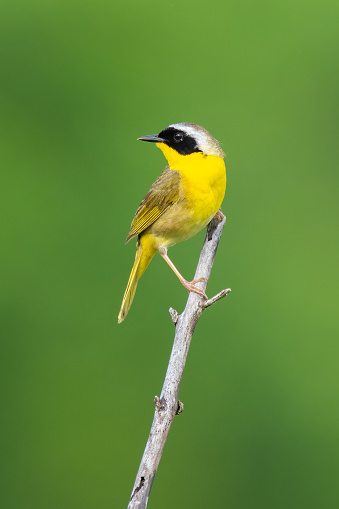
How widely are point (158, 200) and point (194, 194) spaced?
0.19m

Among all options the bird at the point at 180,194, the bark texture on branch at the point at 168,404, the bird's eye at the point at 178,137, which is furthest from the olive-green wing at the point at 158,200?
the bark texture on branch at the point at 168,404

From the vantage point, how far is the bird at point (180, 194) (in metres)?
2.74

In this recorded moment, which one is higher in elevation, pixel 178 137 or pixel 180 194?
pixel 178 137

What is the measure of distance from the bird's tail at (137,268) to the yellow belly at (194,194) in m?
0.12

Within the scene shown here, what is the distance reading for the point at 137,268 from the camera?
9.77 ft

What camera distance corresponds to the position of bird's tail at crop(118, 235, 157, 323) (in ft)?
9.71

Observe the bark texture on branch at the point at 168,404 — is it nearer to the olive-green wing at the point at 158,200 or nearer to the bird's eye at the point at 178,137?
the olive-green wing at the point at 158,200

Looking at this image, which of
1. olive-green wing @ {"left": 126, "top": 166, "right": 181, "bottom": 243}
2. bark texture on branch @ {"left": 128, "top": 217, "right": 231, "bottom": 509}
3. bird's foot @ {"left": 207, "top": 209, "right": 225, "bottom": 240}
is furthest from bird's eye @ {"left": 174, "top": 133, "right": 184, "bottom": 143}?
bark texture on branch @ {"left": 128, "top": 217, "right": 231, "bottom": 509}

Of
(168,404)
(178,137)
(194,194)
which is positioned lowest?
(168,404)

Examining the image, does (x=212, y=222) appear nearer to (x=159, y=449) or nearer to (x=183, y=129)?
(x=183, y=129)

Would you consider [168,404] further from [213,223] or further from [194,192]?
[213,223]

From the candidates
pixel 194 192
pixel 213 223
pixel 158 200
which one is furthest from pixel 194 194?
pixel 213 223

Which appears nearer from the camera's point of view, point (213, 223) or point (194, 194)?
point (194, 194)

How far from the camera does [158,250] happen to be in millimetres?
3041
